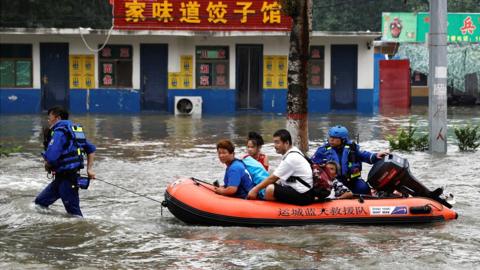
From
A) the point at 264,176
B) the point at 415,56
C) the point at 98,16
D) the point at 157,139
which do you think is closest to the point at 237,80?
the point at 157,139

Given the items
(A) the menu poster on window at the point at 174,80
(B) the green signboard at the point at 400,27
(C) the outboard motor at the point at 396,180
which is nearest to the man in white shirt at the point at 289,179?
(C) the outboard motor at the point at 396,180

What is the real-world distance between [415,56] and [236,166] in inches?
1221

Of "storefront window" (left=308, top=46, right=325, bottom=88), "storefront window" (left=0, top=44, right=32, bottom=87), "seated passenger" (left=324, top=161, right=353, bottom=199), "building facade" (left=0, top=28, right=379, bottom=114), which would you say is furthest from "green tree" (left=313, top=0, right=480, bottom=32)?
"seated passenger" (left=324, top=161, right=353, bottom=199)

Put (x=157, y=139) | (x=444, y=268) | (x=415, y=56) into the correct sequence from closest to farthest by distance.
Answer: (x=444, y=268), (x=157, y=139), (x=415, y=56)

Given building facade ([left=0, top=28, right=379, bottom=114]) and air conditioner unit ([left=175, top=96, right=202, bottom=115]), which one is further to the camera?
building facade ([left=0, top=28, right=379, bottom=114])

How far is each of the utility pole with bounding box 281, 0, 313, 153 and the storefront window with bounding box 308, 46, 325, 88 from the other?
15.7 metres

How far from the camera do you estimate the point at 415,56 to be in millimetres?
38562

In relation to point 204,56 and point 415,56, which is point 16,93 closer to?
point 204,56

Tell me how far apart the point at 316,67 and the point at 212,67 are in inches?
156

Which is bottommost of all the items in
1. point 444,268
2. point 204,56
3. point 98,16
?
point 444,268

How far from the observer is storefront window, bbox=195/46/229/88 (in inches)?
1151

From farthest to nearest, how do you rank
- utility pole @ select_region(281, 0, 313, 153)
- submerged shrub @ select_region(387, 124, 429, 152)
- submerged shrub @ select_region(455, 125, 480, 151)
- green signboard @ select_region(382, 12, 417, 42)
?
green signboard @ select_region(382, 12, 417, 42) < submerged shrub @ select_region(455, 125, 480, 151) < submerged shrub @ select_region(387, 124, 429, 152) < utility pole @ select_region(281, 0, 313, 153)

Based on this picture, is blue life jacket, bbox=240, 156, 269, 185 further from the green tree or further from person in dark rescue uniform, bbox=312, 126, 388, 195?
the green tree

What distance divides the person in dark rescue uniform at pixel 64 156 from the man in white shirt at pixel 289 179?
81.7 inches
